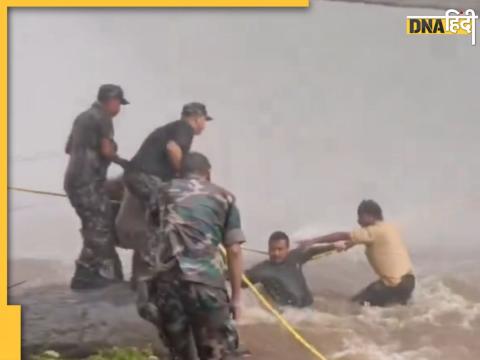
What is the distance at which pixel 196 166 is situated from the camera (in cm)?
308

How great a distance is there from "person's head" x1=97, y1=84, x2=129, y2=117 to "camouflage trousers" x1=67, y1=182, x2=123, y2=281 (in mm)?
285

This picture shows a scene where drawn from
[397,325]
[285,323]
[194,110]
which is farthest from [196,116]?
[397,325]

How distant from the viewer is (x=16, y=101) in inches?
121

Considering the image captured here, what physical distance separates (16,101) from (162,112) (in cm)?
53

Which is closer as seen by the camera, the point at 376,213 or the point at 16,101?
the point at 16,101

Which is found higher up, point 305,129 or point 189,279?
point 305,129

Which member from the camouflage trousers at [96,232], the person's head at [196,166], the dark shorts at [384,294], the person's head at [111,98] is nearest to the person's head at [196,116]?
the person's head at [196,166]

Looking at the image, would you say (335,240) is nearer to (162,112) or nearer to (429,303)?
(429,303)

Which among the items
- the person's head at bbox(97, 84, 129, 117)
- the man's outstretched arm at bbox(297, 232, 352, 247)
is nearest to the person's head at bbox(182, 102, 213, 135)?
the person's head at bbox(97, 84, 129, 117)

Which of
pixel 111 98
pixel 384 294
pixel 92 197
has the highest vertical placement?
pixel 111 98

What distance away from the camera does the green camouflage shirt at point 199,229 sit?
9.64 feet

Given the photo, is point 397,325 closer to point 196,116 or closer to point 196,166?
point 196,166

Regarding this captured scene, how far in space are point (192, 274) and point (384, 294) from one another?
2.57ft

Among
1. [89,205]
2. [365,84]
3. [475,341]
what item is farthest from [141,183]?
[475,341]
